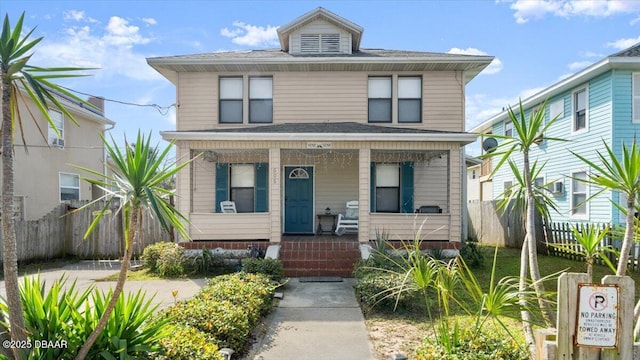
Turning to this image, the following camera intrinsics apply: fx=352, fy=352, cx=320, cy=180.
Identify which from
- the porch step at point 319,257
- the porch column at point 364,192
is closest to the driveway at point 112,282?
the porch step at point 319,257

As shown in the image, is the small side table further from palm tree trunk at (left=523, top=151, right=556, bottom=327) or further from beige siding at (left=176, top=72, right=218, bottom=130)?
palm tree trunk at (left=523, top=151, right=556, bottom=327)

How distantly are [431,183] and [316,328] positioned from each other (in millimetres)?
7672

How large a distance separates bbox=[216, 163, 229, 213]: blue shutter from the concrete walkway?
4983 mm

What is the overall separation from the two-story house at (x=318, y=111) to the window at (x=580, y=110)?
484cm

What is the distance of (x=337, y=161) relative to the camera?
38.8 ft

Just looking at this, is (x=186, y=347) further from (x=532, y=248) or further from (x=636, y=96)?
(x=636, y=96)

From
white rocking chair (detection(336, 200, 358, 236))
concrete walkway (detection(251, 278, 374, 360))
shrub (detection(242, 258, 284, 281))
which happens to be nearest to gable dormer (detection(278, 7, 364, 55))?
white rocking chair (detection(336, 200, 358, 236))

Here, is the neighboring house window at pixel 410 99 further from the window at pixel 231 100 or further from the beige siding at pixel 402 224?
the window at pixel 231 100

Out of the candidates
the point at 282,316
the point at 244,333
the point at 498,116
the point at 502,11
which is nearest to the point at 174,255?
the point at 282,316

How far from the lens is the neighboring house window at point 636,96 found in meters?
11.6

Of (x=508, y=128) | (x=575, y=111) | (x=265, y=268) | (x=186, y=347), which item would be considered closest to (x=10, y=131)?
(x=186, y=347)

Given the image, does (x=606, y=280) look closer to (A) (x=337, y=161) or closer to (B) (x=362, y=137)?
(B) (x=362, y=137)

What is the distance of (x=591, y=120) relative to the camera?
1259cm

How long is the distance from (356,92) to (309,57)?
6.11 ft
